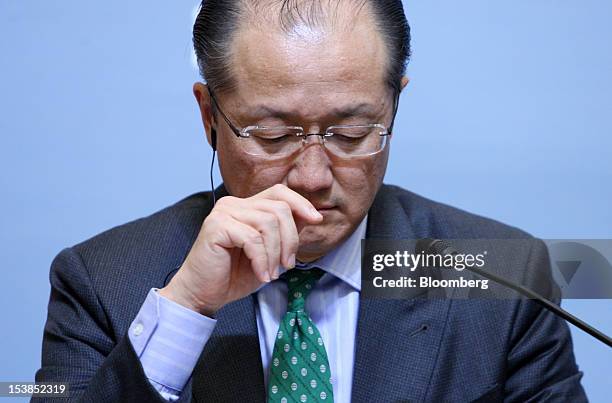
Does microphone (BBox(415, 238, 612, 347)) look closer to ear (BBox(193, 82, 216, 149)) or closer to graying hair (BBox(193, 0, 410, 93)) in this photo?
graying hair (BBox(193, 0, 410, 93))

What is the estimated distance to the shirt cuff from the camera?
164 centimetres

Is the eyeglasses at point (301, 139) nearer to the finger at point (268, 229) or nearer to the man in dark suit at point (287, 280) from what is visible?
the man in dark suit at point (287, 280)

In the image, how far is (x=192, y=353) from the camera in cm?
165

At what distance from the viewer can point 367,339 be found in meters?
1.86

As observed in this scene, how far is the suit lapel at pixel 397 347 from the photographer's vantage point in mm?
1816

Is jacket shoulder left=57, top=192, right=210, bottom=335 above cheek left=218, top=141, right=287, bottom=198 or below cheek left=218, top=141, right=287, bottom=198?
below

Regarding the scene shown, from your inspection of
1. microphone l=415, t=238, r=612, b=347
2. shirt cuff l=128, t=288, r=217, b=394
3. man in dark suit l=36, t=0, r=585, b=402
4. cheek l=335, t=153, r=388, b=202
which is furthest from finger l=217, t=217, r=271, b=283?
microphone l=415, t=238, r=612, b=347

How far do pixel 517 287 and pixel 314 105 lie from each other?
0.44 meters

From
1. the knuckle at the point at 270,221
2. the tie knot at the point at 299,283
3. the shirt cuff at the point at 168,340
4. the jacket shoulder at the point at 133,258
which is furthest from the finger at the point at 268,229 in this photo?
the jacket shoulder at the point at 133,258

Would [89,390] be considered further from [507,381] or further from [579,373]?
[579,373]

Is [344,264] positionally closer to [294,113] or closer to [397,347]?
[397,347]

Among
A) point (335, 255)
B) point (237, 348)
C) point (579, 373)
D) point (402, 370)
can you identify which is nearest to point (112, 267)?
point (237, 348)

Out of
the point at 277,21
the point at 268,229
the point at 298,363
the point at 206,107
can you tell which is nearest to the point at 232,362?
the point at 298,363

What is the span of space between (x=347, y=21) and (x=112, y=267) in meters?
0.62
